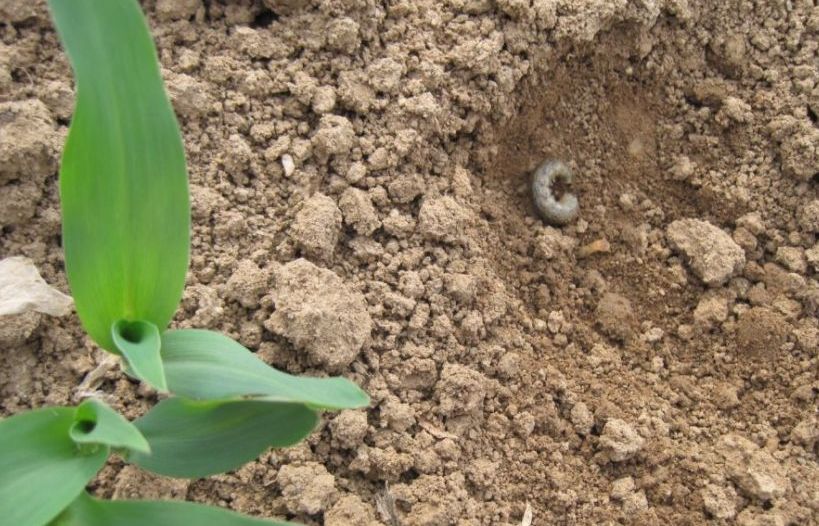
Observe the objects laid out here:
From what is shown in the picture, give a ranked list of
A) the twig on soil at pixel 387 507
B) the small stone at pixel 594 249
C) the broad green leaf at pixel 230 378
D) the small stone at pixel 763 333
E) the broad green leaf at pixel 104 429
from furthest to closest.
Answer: the small stone at pixel 594 249 < the small stone at pixel 763 333 < the twig on soil at pixel 387 507 < the broad green leaf at pixel 230 378 < the broad green leaf at pixel 104 429

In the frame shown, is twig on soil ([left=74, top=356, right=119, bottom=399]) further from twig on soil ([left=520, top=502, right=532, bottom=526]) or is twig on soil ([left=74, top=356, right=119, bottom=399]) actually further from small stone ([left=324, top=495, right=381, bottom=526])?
twig on soil ([left=520, top=502, right=532, bottom=526])

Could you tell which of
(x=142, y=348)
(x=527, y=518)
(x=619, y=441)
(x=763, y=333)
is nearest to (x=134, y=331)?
(x=142, y=348)

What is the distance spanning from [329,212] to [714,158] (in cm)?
101

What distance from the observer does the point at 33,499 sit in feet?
3.24

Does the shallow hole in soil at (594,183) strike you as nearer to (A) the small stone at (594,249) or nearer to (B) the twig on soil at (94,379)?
(A) the small stone at (594,249)

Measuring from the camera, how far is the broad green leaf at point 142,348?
965 mm

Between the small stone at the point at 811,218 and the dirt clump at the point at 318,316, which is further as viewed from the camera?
the small stone at the point at 811,218

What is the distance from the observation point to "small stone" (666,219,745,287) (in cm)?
177

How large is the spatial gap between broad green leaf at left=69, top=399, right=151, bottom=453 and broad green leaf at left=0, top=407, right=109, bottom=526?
0.07 feet

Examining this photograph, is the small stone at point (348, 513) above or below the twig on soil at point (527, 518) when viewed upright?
below

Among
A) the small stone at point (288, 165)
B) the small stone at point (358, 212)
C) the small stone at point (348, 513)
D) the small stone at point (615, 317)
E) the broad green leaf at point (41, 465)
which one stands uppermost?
the small stone at point (288, 165)

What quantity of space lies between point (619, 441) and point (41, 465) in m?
1.06

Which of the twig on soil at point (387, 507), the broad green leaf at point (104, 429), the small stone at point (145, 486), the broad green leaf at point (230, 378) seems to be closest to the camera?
the broad green leaf at point (104, 429)

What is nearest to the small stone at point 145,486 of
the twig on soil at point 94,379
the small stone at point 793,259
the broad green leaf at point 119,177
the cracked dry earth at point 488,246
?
the cracked dry earth at point 488,246
